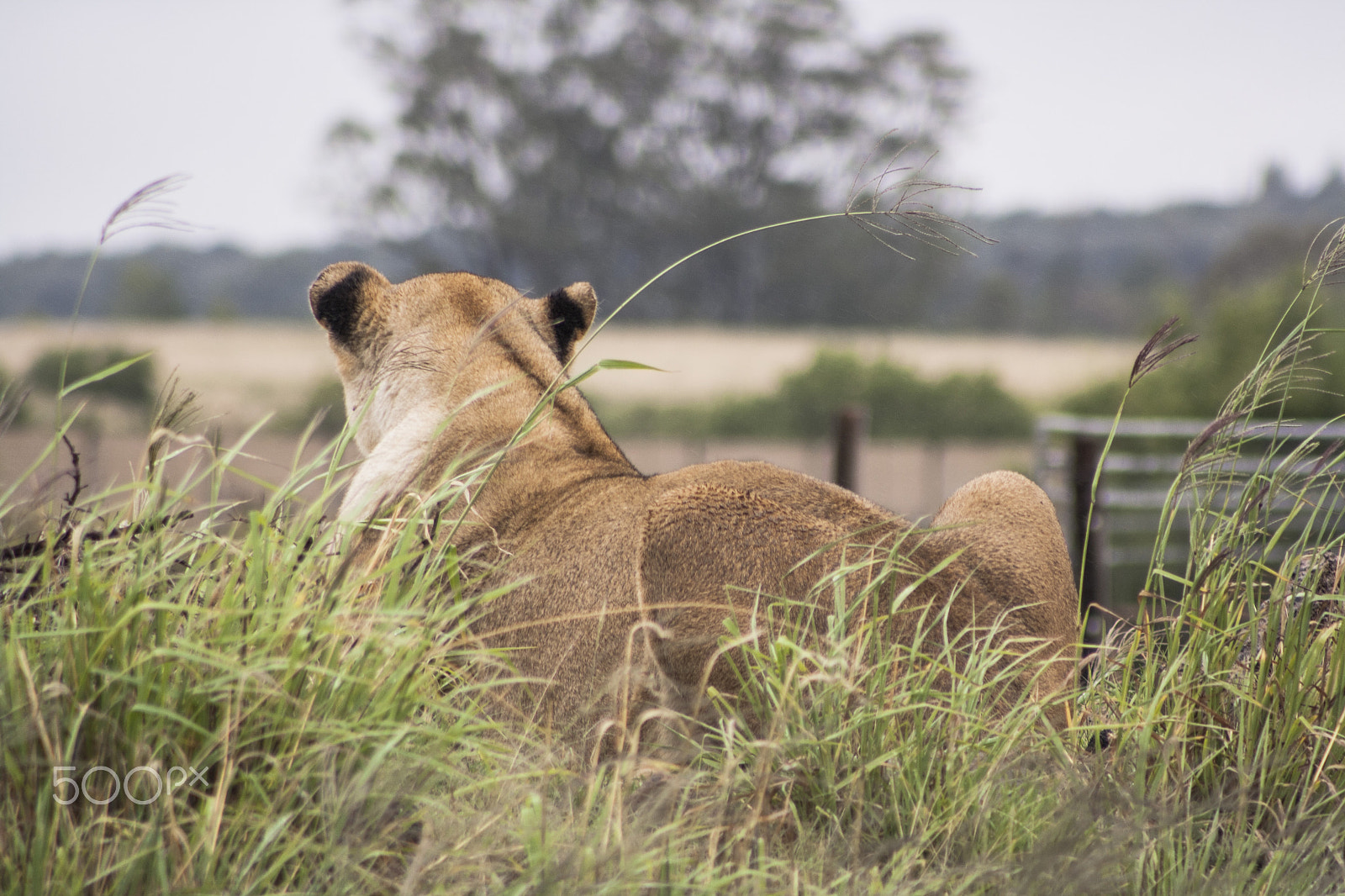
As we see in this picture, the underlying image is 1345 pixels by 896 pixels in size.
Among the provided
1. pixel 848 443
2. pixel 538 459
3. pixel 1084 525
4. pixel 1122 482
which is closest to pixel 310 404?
pixel 848 443

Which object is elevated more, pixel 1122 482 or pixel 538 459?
pixel 538 459

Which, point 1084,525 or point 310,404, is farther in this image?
point 310,404

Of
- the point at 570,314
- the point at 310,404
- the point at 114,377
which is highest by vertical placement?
the point at 570,314

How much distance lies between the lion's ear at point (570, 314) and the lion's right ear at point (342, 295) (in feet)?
2.13

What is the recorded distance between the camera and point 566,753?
101 inches

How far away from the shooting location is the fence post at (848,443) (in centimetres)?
1153

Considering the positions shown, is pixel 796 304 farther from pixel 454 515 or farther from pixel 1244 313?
pixel 454 515

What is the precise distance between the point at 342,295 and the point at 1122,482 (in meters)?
14.2

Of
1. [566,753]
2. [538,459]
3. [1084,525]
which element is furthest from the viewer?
[1084,525]

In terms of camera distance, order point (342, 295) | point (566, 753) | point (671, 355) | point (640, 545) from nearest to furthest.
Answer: point (566, 753) → point (640, 545) → point (342, 295) → point (671, 355)

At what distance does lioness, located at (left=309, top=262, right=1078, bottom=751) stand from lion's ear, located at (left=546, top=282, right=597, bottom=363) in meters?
0.38

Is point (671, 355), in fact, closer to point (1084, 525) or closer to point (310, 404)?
point (310, 404)

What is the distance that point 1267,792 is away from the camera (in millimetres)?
2666

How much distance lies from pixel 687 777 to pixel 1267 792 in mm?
1505
